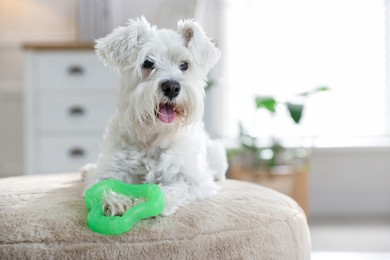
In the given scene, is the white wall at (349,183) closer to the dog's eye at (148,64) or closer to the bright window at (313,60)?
the bright window at (313,60)

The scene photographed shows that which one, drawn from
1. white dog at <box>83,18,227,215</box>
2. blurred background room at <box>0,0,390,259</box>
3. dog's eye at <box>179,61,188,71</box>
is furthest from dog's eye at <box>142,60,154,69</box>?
blurred background room at <box>0,0,390,259</box>

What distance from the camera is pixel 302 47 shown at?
14.2 ft

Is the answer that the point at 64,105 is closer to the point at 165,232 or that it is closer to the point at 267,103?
the point at 267,103

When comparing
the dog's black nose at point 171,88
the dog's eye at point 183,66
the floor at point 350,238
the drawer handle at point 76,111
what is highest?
the dog's eye at point 183,66

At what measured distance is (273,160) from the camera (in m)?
3.73

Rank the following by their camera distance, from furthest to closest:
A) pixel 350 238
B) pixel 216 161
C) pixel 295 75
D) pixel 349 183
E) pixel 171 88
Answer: pixel 295 75, pixel 349 183, pixel 350 238, pixel 216 161, pixel 171 88

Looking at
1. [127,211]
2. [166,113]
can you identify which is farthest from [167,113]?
[127,211]

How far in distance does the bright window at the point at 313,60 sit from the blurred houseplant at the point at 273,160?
0.45 metres

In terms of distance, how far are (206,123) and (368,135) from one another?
1306mm

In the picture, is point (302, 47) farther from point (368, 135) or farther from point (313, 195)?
point (313, 195)

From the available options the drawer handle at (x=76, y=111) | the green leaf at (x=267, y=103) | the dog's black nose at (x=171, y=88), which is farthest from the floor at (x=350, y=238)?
the drawer handle at (x=76, y=111)

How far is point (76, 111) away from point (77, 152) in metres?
0.26

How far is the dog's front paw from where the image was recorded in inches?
64.6

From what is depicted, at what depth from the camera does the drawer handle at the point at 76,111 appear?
12.1 feet
